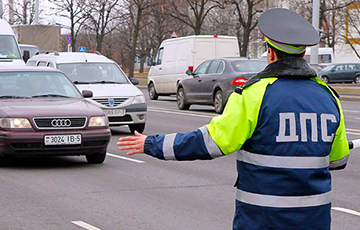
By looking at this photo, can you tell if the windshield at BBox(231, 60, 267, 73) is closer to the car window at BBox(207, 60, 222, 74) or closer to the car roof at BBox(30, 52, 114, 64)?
the car window at BBox(207, 60, 222, 74)

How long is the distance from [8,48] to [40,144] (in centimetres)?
1256

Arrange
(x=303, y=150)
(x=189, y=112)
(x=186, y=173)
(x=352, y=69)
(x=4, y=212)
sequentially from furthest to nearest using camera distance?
(x=352, y=69) < (x=189, y=112) < (x=186, y=173) < (x=4, y=212) < (x=303, y=150)

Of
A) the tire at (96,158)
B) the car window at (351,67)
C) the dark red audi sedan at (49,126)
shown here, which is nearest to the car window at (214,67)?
the dark red audi sedan at (49,126)

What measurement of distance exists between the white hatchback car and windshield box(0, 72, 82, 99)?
301cm

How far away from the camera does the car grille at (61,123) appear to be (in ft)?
34.0

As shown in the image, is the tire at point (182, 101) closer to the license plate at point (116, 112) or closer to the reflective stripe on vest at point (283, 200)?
the license plate at point (116, 112)

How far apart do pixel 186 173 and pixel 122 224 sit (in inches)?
138

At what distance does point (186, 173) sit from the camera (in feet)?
34.1

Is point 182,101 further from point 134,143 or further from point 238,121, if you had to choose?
point 238,121

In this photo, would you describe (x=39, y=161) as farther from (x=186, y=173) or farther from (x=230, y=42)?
(x=230, y=42)

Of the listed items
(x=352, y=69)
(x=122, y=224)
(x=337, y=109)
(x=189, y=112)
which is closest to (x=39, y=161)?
(x=122, y=224)

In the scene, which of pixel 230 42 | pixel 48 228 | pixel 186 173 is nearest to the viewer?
pixel 48 228

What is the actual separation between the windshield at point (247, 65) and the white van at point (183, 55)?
655 centimetres

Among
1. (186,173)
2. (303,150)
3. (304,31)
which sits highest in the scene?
(304,31)
